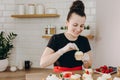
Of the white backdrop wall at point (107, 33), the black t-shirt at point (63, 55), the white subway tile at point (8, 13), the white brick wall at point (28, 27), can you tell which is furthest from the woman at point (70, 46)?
the white subway tile at point (8, 13)

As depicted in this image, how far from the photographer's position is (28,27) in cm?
287

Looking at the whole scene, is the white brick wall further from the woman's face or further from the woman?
the woman's face

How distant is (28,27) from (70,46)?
4.43 feet

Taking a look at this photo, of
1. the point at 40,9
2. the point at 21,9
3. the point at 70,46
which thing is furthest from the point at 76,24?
the point at 21,9

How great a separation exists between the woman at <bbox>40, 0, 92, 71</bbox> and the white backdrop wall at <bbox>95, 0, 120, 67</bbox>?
1.30 ft

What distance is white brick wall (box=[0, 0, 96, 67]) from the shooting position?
110 inches

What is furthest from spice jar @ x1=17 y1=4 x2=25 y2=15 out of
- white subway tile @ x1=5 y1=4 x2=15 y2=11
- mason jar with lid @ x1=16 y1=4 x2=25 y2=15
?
white subway tile @ x1=5 y1=4 x2=15 y2=11

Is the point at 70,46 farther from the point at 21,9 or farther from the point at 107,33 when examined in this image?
the point at 21,9

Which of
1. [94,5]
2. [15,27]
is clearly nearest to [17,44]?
[15,27]

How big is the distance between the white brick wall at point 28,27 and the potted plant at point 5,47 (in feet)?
0.30

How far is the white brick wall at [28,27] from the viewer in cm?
280

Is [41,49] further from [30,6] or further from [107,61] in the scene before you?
[107,61]

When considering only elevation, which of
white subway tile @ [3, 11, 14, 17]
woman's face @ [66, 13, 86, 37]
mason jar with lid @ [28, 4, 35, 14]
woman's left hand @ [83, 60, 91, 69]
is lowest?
woman's left hand @ [83, 60, 91, 69]

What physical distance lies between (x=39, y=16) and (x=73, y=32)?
113 cm
